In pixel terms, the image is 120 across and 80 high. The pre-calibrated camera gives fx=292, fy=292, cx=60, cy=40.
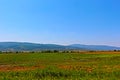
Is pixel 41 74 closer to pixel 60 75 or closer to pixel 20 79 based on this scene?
pixel 60 75

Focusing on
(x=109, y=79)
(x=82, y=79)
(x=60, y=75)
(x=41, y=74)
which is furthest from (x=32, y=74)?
(x=109, y=79)

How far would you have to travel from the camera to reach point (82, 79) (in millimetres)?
27875

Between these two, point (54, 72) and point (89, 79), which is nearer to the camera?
point (89, 79)

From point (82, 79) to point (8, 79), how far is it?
7.17 metres

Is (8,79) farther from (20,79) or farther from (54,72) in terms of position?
(54,72)

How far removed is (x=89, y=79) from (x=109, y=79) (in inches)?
74.7

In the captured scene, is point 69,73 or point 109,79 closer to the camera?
point 109,79

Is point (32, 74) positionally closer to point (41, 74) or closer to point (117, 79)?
point (41, 74)

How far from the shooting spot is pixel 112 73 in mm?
32781

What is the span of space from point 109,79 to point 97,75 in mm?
3899

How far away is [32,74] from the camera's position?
32156 mm

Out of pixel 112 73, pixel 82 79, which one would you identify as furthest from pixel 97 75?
pixel 82 79

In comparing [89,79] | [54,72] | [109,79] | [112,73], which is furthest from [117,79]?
[54,72]

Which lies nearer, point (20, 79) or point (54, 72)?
point (20, 79)
